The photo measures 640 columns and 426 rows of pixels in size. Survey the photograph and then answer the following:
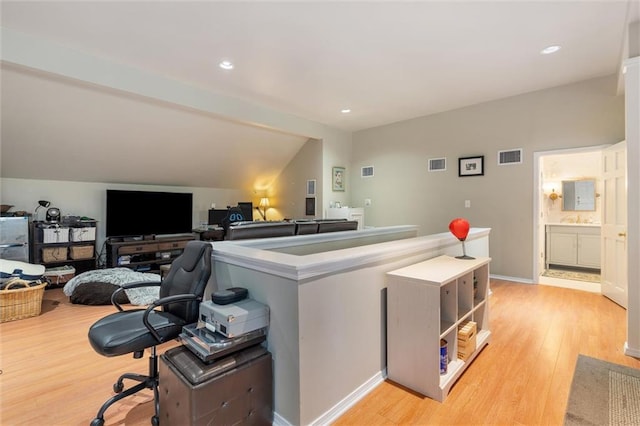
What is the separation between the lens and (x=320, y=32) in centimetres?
286

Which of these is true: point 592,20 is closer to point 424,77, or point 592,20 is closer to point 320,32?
point 424,77

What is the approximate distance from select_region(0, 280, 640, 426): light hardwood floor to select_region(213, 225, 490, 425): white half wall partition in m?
0.18

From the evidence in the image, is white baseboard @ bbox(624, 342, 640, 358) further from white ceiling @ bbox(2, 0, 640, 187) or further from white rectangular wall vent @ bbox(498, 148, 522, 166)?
white rectangular wall vent @ bbox(498, 148, 522, 166)

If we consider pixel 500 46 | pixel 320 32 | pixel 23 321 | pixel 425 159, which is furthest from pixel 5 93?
pixel 425 159

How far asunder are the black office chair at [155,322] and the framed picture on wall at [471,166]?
4624 millimetres

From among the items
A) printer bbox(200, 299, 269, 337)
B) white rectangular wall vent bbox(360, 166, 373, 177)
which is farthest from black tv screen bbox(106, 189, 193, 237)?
printer bbox(200, 299, 269, 337)

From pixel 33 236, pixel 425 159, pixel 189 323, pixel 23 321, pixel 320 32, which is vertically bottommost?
pixel 23 321

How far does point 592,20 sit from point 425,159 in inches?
120

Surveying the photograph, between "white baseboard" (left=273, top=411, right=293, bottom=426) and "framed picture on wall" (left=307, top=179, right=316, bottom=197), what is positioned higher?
"framed picture on wall" (left=307, top=179, right=316, bottom=197)

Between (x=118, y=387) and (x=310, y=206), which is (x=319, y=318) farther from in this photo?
(x=310, y=206)

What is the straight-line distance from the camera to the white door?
10.8ft

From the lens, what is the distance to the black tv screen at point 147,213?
5095 millimetres

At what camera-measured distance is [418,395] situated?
6.25 ft

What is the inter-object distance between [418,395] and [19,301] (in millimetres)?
4009
